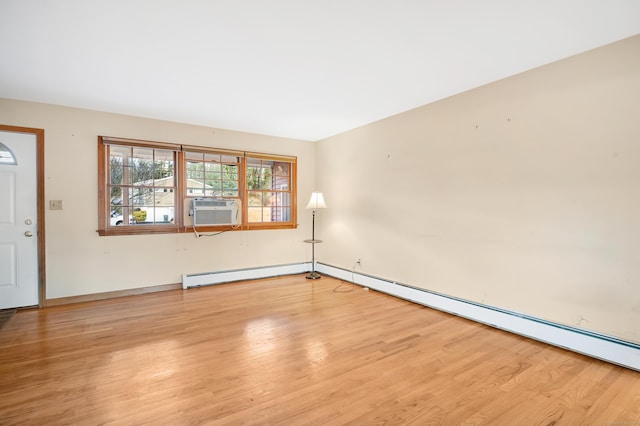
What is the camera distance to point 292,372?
2295 millimetres

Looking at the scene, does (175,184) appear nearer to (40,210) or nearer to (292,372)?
(40,210)

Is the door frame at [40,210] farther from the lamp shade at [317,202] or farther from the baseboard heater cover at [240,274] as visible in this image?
the lamp shade at [317,202]

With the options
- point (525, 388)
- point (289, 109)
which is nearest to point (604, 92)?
point (525, 388)

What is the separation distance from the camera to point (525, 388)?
211 centimetres

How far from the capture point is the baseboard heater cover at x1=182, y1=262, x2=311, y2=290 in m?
4.70

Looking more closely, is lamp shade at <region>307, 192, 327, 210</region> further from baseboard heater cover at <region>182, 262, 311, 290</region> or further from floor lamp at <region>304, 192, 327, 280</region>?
baseboard heater cover at <region>182, 262, 311, 290</region>

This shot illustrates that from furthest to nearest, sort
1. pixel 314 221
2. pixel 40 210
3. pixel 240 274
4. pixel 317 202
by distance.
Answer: pixel 314 221, pixel 317 202, pixel 240 274, pixel 40 210

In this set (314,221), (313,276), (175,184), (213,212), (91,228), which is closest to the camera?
(91,228)

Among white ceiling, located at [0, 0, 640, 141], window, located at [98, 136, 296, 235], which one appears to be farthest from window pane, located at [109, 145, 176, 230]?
white ceiling, located at [0, 0, 640, 141]

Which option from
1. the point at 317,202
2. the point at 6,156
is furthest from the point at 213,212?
the point at 6,156

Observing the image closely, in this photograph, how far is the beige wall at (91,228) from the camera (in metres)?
3.85

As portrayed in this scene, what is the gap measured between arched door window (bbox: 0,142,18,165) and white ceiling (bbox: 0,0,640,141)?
2.10 feet

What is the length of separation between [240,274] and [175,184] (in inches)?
70.9

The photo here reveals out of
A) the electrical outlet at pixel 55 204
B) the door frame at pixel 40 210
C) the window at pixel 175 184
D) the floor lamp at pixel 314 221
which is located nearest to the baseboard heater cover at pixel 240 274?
the floor lamp at pixel 314 221
